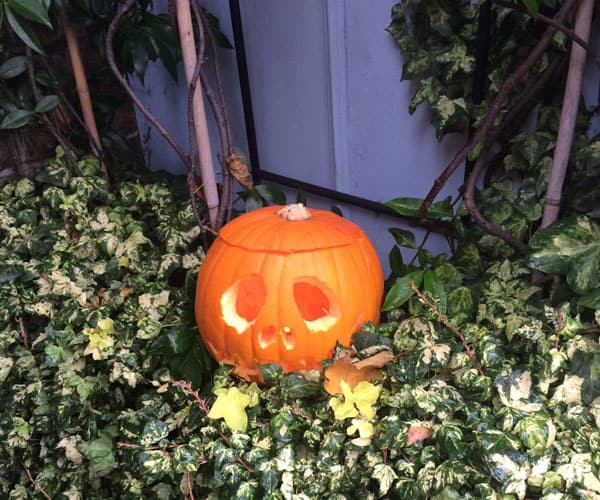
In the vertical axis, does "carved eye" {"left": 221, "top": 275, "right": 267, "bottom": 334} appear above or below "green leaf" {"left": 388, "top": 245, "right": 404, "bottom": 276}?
above

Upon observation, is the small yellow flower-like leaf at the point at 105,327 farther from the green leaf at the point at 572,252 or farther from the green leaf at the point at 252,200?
the green leaf at the point at 572,252

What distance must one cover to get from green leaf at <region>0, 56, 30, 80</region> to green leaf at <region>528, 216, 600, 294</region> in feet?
4.44

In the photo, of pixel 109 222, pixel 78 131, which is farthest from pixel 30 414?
pixel 78 131

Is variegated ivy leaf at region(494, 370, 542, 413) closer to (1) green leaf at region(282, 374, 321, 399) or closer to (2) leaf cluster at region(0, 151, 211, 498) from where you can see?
(1) green leaf at region(282, 374, 321, 399)

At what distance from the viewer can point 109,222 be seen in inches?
52.2

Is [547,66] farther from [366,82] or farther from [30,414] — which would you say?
[30,414]

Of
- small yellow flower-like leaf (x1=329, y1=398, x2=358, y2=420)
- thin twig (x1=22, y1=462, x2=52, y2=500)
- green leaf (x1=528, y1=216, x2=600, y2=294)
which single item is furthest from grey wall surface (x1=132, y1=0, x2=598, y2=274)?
thin twig (x1=22, y1=462, x2=52, y2=500)

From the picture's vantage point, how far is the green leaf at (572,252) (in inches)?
32.9

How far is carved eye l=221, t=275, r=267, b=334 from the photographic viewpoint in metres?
0.89

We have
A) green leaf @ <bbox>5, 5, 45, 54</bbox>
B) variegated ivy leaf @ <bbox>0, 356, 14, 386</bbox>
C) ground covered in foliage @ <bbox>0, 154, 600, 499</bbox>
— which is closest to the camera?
ground covered in foliage @ <bbox>0, 154, 600, 499</bbox>

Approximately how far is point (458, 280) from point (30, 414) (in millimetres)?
924

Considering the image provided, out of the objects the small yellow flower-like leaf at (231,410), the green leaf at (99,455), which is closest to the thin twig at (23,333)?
the green leaf at (99,455)

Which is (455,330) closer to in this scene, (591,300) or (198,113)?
(591,300)

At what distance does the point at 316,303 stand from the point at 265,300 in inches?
3.6
